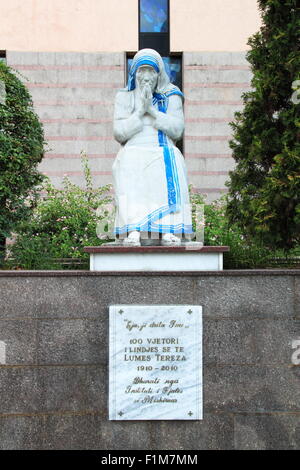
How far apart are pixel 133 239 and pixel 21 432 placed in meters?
2.23

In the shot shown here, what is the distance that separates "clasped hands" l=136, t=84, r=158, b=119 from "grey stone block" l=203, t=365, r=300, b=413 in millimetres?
2915

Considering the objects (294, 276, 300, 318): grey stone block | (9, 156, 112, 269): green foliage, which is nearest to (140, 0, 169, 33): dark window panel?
(9, 156, 112, 269): green foliage

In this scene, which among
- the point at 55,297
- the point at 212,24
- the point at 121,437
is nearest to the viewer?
the point at 121,437

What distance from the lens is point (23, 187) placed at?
30.0 feet

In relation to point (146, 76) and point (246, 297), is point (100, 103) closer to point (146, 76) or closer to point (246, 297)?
point (146, 76)

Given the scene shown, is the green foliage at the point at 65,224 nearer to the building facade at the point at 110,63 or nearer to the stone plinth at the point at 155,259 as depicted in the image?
the stone plinth at the point at 155,259

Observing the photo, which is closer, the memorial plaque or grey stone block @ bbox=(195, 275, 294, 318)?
the memorial plaque

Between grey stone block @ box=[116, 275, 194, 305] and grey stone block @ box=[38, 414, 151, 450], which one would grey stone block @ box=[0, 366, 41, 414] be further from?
grey stone block @ box=[116, 275, 194, 305]

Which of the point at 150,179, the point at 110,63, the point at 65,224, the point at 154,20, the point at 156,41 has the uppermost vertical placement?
the point at 154,20

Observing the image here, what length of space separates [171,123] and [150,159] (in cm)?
52

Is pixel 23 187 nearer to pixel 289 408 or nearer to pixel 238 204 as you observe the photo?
pixel 238 204

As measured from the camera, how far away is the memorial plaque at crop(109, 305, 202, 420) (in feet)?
17.4

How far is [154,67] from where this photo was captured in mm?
6148

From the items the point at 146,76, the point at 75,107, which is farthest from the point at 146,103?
the point at 75,107
